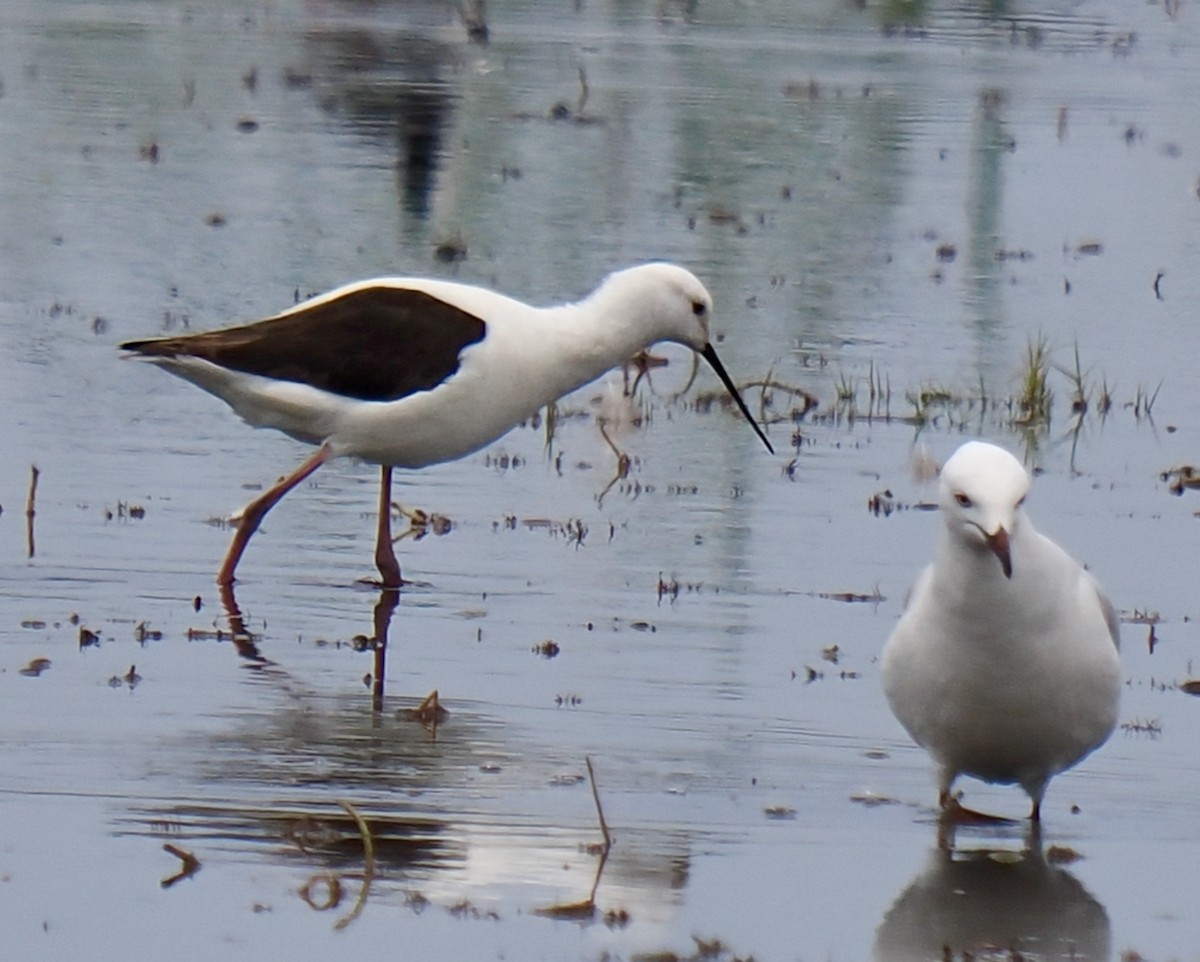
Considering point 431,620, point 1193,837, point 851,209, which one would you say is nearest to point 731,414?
point 431,620

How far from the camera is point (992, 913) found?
242 inches

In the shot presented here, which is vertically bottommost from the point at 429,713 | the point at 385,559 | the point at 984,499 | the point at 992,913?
the point at 992,913

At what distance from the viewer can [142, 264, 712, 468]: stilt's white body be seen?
9.02m

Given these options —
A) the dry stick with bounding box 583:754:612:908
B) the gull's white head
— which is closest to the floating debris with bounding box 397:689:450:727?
the dry stick with bounding box 583:754:612:908

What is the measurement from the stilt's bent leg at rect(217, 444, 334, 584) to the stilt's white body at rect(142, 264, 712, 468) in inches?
3.5

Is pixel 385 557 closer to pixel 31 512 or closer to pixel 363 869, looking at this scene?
pixel 31 512

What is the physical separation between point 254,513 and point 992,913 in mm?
3504

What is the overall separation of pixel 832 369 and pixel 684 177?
6.79 meters

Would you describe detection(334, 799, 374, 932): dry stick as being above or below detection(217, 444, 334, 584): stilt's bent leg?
below

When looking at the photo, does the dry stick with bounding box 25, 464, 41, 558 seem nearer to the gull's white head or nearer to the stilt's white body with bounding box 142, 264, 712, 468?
the stilt's white body with bounding box 142, 264, 712, 468

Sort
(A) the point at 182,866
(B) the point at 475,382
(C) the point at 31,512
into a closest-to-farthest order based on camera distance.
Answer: (A) the point at 182,866
(B) the point at 475,382
(C) the point at 31,512

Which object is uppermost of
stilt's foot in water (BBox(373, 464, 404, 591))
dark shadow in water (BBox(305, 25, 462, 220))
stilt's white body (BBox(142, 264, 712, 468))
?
dark shadow in water (BBox(305, 25, 462, 220))

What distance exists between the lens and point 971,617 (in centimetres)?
643

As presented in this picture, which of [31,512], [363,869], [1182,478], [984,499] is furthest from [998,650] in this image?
[1182,478]
